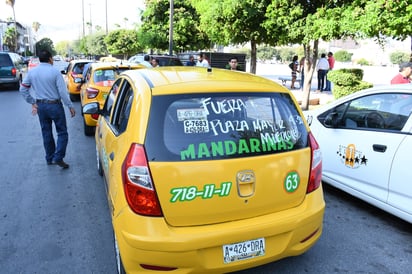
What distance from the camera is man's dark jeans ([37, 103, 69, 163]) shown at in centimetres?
548

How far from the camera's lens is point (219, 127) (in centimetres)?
260

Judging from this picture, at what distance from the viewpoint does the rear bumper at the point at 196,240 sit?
7.66 ft

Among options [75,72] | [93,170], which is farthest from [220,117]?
[75,72]

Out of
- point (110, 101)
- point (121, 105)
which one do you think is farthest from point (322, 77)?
point (121, 105)

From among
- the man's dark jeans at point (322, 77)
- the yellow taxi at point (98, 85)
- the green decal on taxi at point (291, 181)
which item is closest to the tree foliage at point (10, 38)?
the man's dark jeans at point (322, 77)

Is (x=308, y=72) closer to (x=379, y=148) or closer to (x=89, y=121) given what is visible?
(x=89, y=121)

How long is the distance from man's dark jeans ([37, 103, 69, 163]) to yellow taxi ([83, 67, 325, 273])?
3141 millimetres

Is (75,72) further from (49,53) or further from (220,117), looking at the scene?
(220,117)

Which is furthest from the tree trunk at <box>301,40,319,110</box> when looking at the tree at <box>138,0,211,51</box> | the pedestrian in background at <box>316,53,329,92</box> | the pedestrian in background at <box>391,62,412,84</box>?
the tree at <box>138,0,211,51</box>

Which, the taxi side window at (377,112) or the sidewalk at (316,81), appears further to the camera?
the sidewalk at (316,81)

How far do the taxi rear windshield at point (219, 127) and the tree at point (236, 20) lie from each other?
795 cm

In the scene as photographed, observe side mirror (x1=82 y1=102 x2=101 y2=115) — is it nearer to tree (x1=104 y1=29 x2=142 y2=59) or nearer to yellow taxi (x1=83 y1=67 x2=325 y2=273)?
yellow taxi (x1=83 y1=67 x2=325 y2=273)

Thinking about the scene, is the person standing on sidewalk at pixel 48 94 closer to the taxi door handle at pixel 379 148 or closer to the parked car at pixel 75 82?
the taxi door handle at pixel 379 148

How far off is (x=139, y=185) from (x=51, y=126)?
12.9 ft
